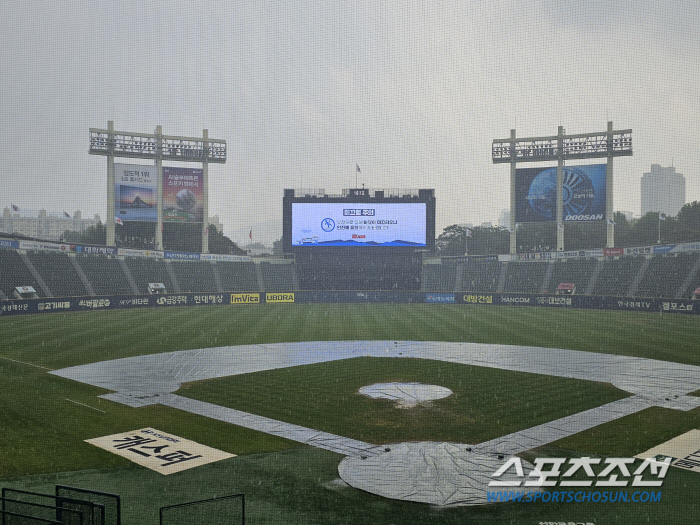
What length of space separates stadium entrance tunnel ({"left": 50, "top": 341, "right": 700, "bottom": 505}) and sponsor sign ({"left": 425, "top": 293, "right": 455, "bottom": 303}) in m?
32.6

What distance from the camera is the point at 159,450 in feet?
36.7

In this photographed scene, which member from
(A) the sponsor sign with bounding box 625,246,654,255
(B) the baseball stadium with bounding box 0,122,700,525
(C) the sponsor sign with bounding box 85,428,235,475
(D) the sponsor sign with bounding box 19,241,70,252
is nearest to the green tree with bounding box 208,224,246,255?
(D) the sponsor sign with bounding box 19,241,70,252

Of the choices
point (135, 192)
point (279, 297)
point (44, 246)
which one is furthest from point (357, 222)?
point (44, 246)

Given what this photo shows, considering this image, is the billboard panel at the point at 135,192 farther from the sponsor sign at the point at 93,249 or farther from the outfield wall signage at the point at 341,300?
the outfield wall signage at the point at 341,300

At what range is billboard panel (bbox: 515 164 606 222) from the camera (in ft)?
191

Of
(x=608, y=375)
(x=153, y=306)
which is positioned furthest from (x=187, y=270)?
(x=608, y=375)

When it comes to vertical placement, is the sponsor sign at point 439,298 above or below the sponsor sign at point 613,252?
below

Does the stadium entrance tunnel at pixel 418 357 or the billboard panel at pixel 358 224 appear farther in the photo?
the billboard panel at pixel 358 224

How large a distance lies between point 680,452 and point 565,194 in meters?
52.9

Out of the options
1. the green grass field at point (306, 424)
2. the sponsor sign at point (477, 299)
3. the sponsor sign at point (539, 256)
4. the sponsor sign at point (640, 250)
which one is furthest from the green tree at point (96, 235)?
the sponsor sign at point (640, 250)

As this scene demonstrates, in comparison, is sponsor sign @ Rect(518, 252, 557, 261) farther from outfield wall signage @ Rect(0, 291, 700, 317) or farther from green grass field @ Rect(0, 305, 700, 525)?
green grass field @ Rect(0, 305, 700, 525)

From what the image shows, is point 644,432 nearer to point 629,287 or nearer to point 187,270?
point 629,287

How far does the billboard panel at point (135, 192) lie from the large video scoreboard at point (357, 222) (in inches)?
565

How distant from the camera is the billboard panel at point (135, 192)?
5828cm
